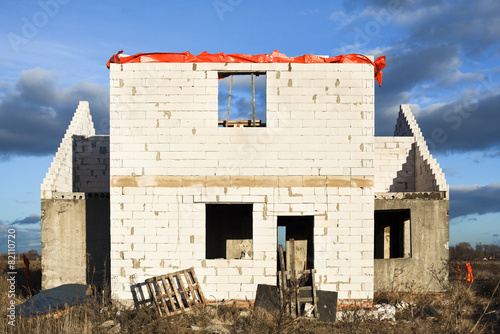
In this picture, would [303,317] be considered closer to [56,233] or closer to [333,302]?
[333,302]

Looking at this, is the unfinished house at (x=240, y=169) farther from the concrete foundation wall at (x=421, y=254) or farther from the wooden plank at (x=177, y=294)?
the concrete foundation wall at (x=421, y=254)

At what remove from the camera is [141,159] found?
12648 millimetres

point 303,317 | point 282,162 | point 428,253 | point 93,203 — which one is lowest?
point 303,317

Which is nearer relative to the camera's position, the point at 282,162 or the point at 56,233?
the point at 282,162

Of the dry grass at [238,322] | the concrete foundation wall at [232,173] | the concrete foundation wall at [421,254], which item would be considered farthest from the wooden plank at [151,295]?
the concrete foundation wall at [421,254]

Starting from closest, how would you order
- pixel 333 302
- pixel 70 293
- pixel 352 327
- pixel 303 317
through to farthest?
pixel 352 327 < pixel 303 317 < pixel 333 302 < pixel 70 293

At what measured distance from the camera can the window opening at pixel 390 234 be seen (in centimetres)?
1908

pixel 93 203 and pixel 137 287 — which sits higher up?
pixel 93 203

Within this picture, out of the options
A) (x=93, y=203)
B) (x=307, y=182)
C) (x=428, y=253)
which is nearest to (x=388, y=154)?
(x=428, y=253)

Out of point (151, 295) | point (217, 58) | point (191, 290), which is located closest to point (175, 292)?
point (191, 290)

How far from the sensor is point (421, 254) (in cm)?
1475

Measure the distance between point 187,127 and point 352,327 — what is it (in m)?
6.32

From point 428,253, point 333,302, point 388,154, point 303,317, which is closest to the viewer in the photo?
point 303,317

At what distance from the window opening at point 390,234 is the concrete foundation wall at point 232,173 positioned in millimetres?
7091
